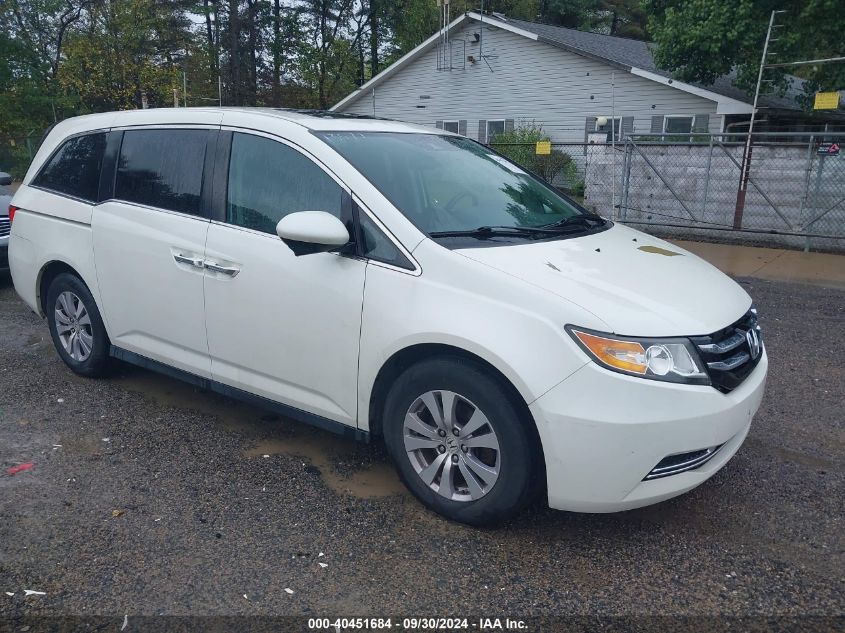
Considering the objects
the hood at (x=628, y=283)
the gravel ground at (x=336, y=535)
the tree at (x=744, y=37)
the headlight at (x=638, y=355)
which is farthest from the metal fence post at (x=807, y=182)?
the headlight at (x=638, y=355)

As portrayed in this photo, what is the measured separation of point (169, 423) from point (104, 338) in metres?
0.87

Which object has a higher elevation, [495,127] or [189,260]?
A: [495,127]

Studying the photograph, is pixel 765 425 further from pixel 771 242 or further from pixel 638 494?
pixel 771 242

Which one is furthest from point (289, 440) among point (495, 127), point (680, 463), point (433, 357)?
point (495, 127)

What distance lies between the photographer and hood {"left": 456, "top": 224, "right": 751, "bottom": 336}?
286 centimetres

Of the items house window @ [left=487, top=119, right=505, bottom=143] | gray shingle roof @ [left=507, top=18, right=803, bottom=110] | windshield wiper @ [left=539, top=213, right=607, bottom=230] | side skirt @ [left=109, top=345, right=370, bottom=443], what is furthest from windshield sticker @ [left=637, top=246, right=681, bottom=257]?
house window @ [left=487, top=119, right=505, bottom=143]

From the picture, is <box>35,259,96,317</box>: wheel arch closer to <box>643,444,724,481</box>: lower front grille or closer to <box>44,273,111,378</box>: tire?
<box>44,273,111,378</box>: tire

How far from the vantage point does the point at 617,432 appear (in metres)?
2.72

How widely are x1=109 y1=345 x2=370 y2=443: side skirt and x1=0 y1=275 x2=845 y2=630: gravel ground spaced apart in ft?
0.99

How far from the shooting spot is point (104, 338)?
4777mm

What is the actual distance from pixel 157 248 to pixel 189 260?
0.32 meters

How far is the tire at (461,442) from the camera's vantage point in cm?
290

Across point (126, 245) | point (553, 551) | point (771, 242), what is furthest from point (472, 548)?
point (771, 242)

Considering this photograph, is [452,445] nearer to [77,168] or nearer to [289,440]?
[289,440]
